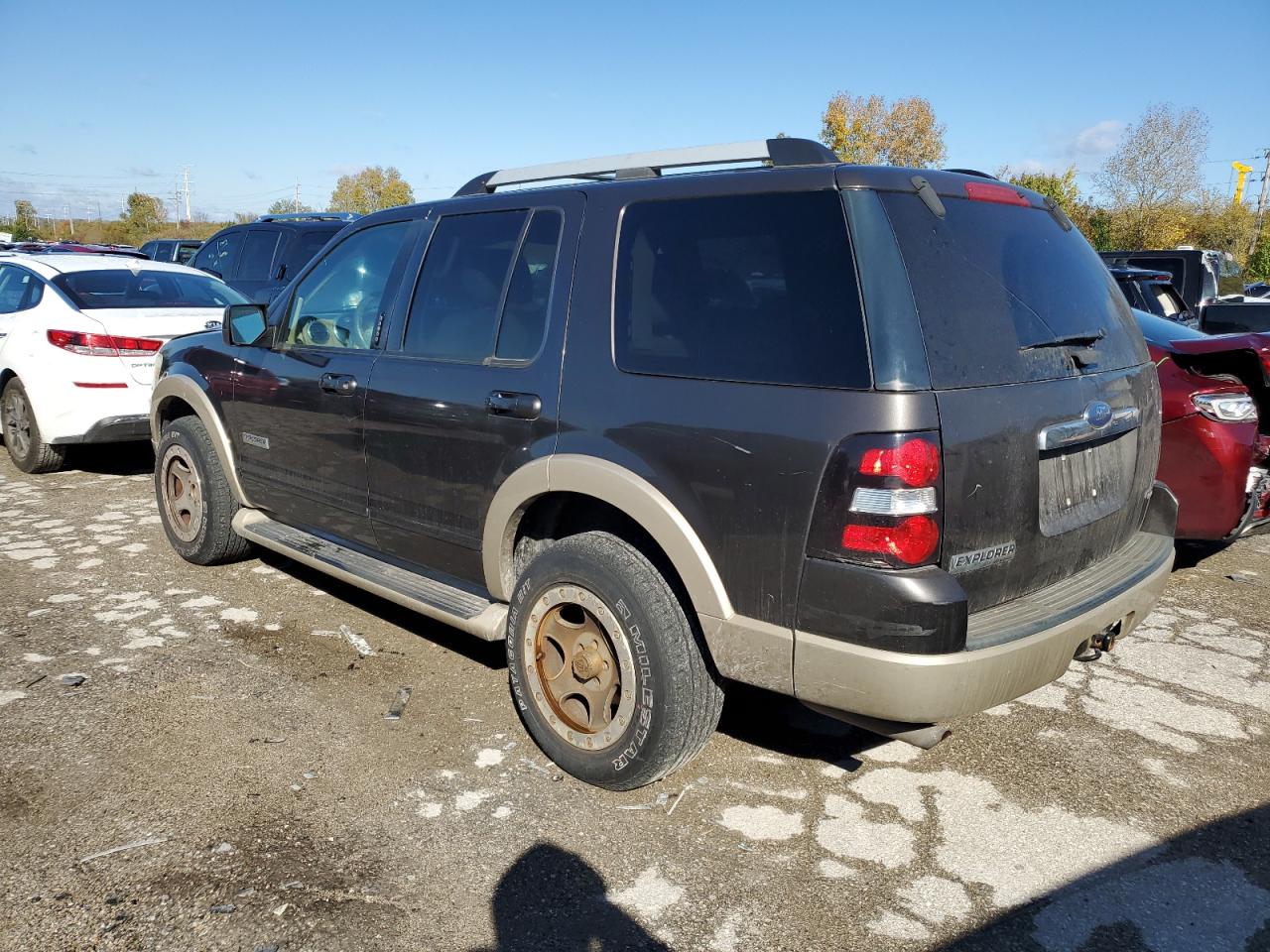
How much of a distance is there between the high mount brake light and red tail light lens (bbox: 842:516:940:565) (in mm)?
1073

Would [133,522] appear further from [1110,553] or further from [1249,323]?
[1249,323]

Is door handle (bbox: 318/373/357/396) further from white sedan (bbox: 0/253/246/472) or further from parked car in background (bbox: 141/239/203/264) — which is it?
parked car in background (bbox: 141/239/203/264)

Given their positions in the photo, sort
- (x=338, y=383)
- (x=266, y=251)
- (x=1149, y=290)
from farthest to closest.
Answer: (x=266, y=251) < (x=1149, y=290) < (x=338, y=383)

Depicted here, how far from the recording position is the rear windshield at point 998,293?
260 cm

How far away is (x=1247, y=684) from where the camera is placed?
407 centimetres

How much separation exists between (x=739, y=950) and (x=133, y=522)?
5277 mm

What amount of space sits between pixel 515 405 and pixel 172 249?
60.8 ft

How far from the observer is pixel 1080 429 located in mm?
2887

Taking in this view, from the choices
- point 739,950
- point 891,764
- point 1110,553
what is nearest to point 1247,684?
point 1110,553

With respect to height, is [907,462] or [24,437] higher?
[907,462]

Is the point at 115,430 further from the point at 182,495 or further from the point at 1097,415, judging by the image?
the point at 1097,415

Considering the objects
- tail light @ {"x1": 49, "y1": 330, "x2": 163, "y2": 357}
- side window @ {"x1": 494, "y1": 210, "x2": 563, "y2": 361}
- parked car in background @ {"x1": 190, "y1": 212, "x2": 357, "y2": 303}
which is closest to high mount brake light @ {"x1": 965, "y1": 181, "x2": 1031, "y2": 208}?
side window @ {"x1": 494, "y1": 210, "x2": 563, "y2": 361}

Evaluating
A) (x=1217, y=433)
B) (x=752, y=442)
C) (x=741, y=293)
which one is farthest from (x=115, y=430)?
(x=1217, y=433)

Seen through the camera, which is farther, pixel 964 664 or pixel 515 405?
pixel 515 405
